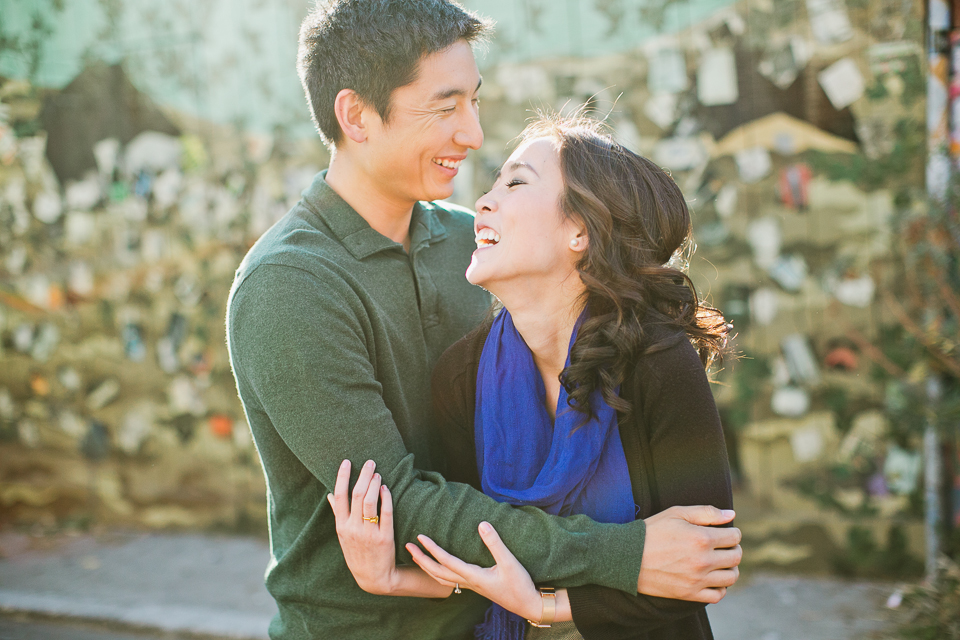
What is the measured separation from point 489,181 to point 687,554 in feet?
9.11

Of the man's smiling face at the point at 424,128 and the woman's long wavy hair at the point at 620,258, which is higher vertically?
the man's smiling face at the point at 424,128

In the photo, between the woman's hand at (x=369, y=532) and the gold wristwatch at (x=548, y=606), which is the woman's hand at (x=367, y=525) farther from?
the gold wristwatch at (x=548, y=606)

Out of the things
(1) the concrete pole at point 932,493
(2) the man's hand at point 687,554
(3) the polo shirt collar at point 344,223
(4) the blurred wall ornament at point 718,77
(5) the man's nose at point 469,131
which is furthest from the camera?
(4) the blurred wall ornament at point 718,77

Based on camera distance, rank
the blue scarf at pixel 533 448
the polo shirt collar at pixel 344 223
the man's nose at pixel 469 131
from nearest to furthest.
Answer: the blue scarf at pixel 533 448 < the polo shirt collar at pixel 344 223 < the man's nose at pixel 469 131

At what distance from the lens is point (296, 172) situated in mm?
4398

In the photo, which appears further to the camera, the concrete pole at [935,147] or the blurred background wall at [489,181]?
the blurred background wall at [489,181]

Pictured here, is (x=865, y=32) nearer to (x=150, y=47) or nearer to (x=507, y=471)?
(x=507, y=471)

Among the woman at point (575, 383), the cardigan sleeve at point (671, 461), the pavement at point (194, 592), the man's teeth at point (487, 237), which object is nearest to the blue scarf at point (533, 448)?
the woman at point (575, 383)

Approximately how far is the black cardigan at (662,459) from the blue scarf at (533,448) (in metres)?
0.05

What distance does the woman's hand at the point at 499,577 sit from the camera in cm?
167

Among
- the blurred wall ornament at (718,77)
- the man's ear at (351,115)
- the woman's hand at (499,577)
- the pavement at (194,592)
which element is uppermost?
the blurred wall ornament at (718,77)

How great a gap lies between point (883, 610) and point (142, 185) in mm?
4428

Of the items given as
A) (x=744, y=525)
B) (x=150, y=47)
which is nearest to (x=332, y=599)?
(x=744, y=525)

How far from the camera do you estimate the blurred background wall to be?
11.8ft
